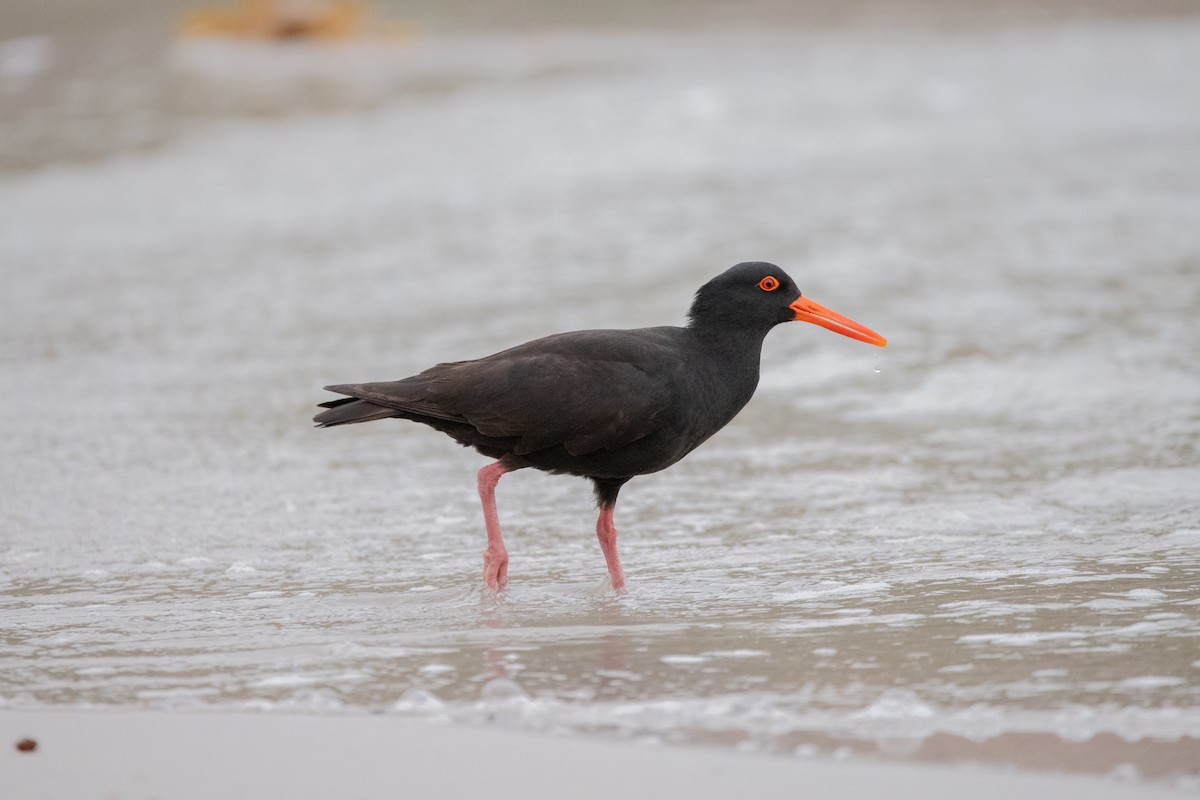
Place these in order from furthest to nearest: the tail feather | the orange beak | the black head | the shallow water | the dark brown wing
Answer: the orange beak → the black head → the tail feather → the dark brown wing → the shallow water

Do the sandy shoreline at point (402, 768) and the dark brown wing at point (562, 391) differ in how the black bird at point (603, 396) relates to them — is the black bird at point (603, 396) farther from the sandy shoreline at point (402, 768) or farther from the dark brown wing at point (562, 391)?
the sandy shoreline at point (402, 768)

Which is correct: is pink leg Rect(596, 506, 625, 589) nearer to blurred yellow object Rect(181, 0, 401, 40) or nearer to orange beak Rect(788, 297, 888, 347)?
orange beak Rect(788, 297, 888, 347)

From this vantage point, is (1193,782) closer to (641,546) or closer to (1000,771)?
(1000,771)

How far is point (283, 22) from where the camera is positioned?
24.2 m

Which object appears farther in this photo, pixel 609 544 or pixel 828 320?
pixel 828 320

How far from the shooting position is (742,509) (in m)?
6.02

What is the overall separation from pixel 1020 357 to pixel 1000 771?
17.2 ft

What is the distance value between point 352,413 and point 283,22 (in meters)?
20.4

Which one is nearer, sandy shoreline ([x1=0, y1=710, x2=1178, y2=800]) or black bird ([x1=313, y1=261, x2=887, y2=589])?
sandy shoreline ([x1=0, y1=710, x2=1178, y2=800])

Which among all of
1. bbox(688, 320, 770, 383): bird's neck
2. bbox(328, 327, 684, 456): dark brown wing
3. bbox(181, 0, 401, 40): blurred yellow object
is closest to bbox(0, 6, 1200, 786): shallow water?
bbox(328, 327, 684, 456): dark brown wing

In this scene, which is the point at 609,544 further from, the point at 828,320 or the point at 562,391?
the point at 828,320

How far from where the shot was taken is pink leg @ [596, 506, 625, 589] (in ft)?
16.6

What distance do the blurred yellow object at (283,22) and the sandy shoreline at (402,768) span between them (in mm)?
21830

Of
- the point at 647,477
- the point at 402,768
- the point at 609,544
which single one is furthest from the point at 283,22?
the point at 402,768
